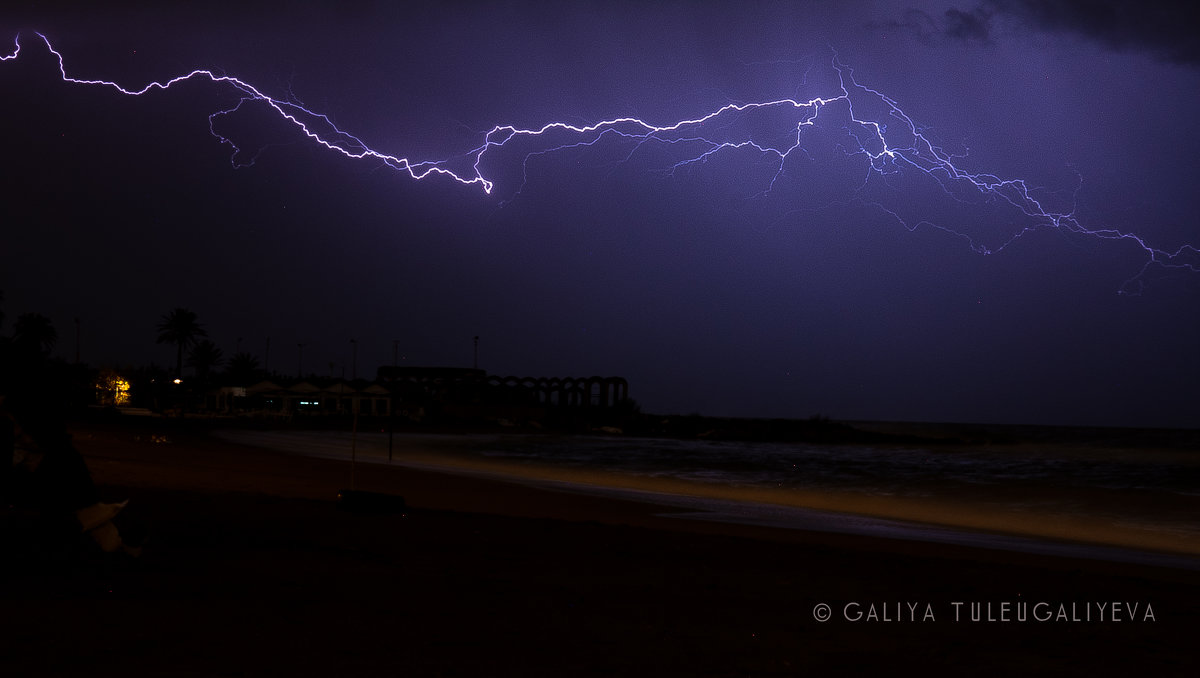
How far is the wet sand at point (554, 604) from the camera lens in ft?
15.6

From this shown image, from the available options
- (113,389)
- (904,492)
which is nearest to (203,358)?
(113,389)

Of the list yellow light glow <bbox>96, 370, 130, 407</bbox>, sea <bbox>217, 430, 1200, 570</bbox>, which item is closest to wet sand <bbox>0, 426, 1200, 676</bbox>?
sea <bbox>217, 430, 1200, 570</bbox>

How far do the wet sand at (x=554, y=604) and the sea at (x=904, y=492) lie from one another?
334 cm

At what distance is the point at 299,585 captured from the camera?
6.34 metres

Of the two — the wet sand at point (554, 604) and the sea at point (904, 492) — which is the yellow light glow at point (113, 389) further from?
the wet sand at point (554, 604)

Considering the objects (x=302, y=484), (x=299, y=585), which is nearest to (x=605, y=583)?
(x=299, y=585)

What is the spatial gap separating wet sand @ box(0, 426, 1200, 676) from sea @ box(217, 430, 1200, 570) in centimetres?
334

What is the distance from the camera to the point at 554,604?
20.2ft

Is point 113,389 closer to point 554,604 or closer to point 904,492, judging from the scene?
point 904,492

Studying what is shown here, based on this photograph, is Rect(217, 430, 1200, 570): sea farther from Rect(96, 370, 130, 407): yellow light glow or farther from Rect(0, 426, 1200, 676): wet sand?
Rect(96, 370, 130, 407): yellow light glow

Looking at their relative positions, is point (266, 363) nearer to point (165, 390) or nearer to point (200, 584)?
point (165, 390)

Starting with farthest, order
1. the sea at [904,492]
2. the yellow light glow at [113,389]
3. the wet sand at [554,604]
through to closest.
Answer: the yellow light glow at [113,389] → the sea at [904,492] → the wet sand at [554,604]

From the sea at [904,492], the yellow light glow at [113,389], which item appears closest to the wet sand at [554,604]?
the sea at [904,492]

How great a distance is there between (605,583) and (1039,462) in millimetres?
38726
